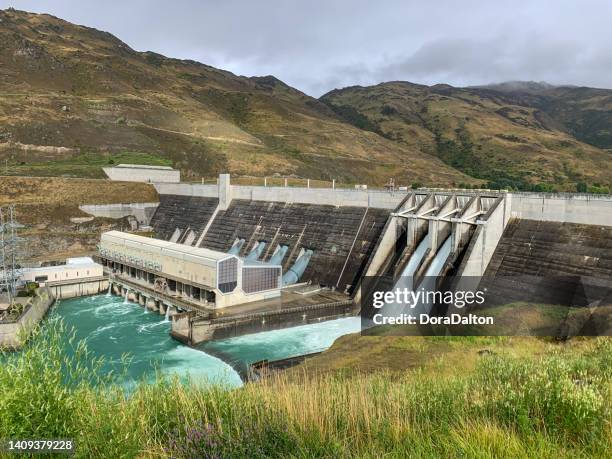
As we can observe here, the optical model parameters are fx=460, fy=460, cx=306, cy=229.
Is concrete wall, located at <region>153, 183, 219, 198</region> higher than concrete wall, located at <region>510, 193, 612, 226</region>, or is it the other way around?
concrete wall, located at <region>153, 183, 219, 198</region>

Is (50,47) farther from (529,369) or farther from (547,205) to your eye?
(529,369)

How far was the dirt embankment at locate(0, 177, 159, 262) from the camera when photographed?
52375mm

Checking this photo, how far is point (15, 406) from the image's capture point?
22.1 feet

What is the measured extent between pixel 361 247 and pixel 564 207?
16.0 meters

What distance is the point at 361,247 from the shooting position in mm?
40281

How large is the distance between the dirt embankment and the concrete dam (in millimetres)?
9814

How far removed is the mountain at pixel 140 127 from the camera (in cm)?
8644

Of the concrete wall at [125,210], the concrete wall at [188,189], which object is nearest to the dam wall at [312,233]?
the concrete wall at [188,189]

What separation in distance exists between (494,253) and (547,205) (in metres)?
4.80

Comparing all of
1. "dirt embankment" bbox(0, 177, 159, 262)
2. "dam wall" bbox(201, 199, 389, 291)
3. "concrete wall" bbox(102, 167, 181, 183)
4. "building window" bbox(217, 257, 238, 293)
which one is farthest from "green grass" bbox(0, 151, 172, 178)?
"building window" bbox(217, 257, 238, 293)

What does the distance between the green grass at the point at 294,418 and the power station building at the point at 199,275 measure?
2680 centimetres

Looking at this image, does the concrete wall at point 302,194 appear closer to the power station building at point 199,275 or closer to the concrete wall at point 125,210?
the concrete wall at point 125,210

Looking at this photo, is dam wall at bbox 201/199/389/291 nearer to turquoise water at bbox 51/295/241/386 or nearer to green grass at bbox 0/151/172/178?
turquoise water at bbox 51/295/241/386

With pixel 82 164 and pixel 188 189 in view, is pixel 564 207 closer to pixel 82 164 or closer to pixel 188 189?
pixel 188 189
